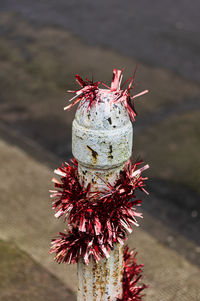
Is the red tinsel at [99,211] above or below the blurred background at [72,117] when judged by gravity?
below

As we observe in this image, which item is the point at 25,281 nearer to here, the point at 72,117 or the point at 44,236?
the point at 44,236

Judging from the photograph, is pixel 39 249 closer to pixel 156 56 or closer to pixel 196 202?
pixel 196 202

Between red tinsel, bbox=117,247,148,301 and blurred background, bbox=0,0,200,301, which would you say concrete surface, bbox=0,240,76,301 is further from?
red tinsel, bbox=117,247,148,301

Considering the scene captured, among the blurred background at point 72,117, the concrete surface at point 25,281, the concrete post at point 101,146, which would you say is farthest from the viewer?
the blurred background at point 72,117

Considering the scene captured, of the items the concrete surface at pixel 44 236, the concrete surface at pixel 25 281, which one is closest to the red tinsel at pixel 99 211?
the concrete surface at pixel 25 281

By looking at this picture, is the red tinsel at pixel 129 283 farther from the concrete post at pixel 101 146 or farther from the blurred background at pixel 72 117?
the blurred background at pixel 72 117

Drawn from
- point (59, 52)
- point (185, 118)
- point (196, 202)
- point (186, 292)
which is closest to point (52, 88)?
point (59, 52)
